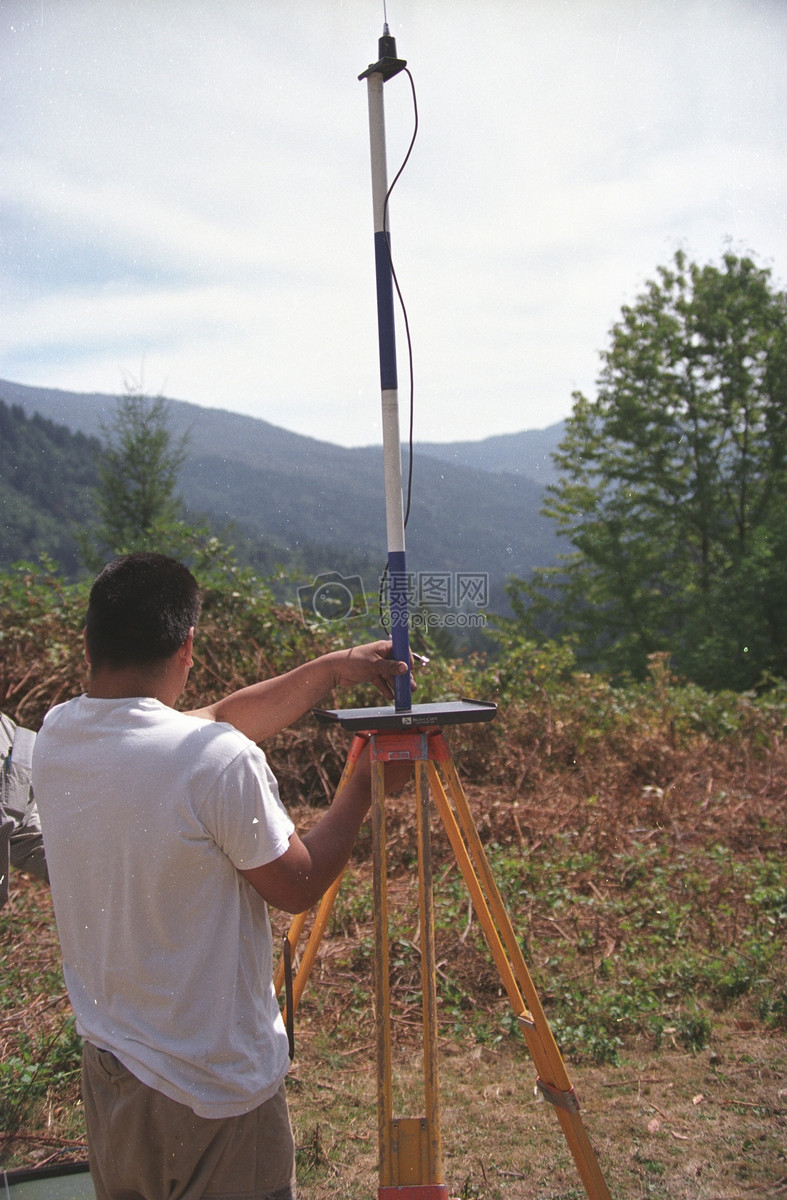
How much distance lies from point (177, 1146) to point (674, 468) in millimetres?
16137

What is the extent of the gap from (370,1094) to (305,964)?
0.98 metres

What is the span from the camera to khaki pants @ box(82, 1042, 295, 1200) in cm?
139

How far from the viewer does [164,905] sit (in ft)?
4.48

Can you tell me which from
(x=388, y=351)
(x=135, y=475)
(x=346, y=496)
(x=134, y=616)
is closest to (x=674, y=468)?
(x=135, y=475)

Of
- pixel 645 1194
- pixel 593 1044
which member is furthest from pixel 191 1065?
pixel 593 1044

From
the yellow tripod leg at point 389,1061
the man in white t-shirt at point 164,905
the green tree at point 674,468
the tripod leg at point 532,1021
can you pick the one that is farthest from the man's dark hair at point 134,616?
the green tree at point 674,468

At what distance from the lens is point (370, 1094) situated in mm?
2998

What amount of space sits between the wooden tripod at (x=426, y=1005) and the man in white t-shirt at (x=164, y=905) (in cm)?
45

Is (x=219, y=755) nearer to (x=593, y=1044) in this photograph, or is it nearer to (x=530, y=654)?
(x=593, y=1044)

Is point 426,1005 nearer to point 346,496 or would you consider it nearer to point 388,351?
point 388,351

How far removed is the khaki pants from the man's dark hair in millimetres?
616

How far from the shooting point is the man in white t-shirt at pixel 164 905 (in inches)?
53.0

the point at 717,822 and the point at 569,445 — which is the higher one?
the point at 569,445
